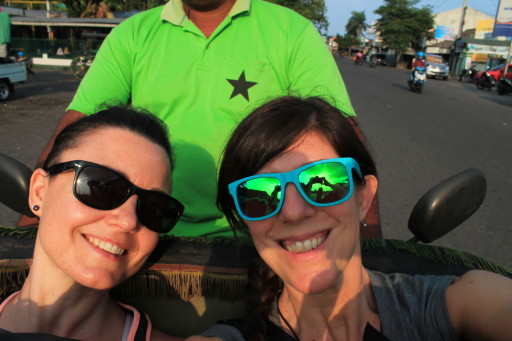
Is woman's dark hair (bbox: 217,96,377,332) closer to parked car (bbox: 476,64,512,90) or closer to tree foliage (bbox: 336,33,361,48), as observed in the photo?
parked car (bbox: 476,64,512,90)

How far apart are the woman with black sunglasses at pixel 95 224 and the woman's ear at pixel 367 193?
2.33 ft

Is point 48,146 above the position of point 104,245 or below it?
above

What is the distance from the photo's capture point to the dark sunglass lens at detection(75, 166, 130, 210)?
1.45m

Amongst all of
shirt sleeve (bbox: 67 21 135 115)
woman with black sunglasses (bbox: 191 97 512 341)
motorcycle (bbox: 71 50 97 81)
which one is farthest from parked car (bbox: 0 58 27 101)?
woman with black sunglasses (bbox: 191 97 512 341)

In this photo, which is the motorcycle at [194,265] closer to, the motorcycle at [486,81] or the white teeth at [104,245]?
the white teeth at [104,245]

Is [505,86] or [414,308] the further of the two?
[505,86]

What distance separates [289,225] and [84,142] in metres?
0.82

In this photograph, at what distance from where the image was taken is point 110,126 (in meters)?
1.64

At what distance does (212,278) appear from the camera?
1.74 m

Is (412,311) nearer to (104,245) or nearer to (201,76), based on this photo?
(104,245)

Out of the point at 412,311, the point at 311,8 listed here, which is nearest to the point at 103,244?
the point at 412,311

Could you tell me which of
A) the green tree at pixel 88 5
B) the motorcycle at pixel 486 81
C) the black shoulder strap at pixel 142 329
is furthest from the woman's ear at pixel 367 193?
the green tree at pixel 88 5

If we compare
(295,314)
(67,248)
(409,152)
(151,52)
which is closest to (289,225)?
(295,314)

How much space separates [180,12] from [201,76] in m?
0.37
